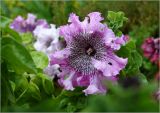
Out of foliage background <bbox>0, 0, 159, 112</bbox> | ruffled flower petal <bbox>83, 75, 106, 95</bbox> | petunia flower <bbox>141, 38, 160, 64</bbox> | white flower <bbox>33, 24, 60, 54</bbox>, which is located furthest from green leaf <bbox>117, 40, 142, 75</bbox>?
petunia flower <bbox>141, 38, 160, 64</bbox>

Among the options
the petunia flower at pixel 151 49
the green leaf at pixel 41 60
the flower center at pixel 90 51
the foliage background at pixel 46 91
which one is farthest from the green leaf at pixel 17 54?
the petunia flower at pixel 151 49

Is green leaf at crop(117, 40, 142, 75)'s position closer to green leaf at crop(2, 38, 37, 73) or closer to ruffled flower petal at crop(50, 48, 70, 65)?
ruffled flower petal at crop(50, 48, 70, 65)

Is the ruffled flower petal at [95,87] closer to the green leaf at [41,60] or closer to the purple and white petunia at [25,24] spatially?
the green leaf at [41,60]

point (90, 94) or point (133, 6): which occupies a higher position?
point (133, 6)

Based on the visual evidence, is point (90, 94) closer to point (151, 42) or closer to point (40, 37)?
point (40, 37)

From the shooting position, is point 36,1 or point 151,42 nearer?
point 151,42

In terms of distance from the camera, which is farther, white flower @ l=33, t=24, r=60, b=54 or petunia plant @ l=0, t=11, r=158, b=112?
white flower @ l=33, t=24, r=60, b=54

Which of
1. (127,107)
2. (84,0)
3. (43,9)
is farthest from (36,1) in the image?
(127,107)
